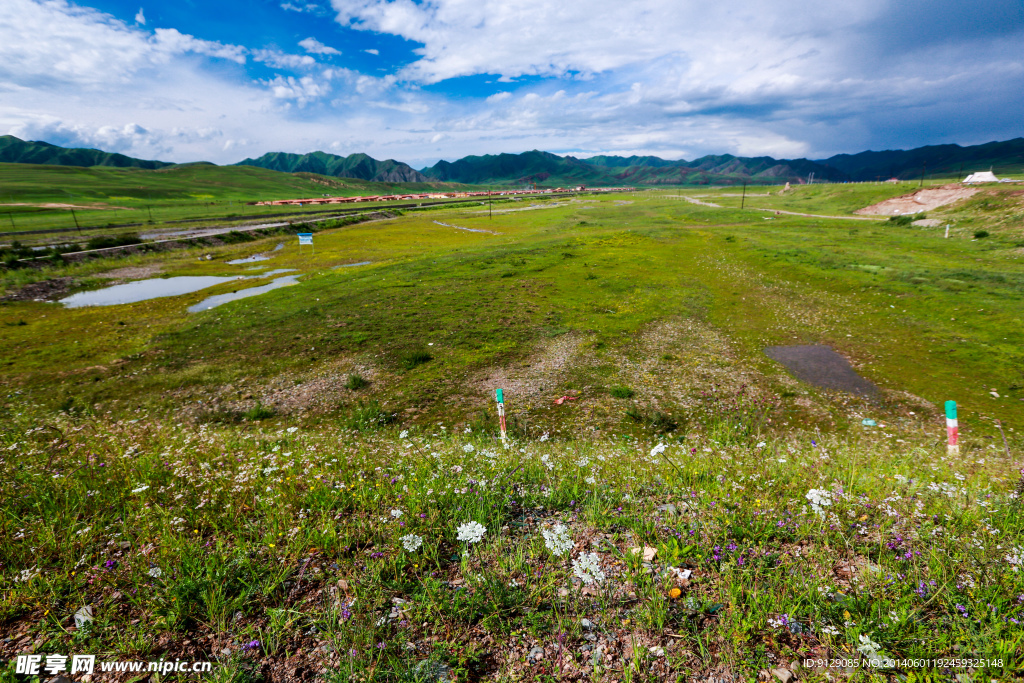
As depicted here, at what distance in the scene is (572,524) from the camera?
7574mm

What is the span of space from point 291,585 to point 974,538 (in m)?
10.8

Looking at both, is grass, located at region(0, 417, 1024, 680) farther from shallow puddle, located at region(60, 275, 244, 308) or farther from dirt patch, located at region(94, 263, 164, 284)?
dirt patch, located at region(94, 263, 164, 284)

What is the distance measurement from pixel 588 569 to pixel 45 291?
60.8 metres

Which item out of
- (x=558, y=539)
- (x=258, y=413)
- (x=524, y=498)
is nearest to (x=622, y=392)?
(x=524, y=498)

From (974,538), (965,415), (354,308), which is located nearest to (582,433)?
(974,538)

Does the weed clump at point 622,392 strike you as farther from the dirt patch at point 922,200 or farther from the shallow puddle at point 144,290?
the dirt patch at point 922,200

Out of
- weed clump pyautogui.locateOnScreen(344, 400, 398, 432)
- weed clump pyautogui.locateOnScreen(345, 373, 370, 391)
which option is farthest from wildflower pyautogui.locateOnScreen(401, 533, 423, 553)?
weed clump pyautogui.locateOnScreen(345, 373, 370, 391)

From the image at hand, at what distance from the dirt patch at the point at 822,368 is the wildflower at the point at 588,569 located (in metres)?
17.9

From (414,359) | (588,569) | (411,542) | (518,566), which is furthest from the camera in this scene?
(414,359)

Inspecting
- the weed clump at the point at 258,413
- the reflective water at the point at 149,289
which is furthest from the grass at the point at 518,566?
the reflective water at the point at 149,289

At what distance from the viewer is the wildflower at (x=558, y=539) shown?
6.30 metres

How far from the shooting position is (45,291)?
40625 mm

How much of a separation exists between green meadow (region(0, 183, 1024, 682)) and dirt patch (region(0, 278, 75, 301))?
14.3 meters

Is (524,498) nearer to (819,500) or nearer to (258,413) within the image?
(819,500)
